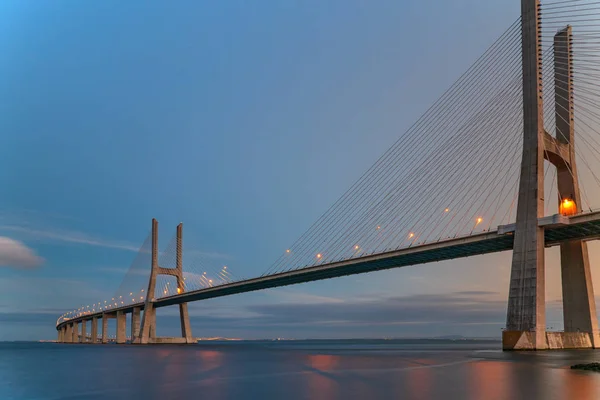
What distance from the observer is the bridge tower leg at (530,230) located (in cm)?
3609

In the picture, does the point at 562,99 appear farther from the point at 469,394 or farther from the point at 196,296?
the point at 196,296

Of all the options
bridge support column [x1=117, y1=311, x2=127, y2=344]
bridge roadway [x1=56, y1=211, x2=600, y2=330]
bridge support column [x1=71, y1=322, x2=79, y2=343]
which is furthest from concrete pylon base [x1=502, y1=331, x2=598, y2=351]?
bridge support column [x1=71, y1=322, x2=79, y2=343]

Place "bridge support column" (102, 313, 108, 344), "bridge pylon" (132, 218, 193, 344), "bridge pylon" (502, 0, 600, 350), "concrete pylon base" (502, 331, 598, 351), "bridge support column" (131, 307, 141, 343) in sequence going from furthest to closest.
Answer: "bridge support column" (102, 313, 108, 344)
"bridge support column" (131, 307, 141, 343)
"bridge pylon" (132, 218, 193, 344)
"bridge pylon" (502, 0, 600, 350)
"concrete pylon base" (502, 331, 598, 351)

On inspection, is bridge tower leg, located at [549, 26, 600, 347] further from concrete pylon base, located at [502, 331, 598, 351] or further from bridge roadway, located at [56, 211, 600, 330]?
bridge roadway, located at [56, 211, 600, 330]

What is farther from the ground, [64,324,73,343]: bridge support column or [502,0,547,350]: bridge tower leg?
[502,0,547,350]: bridge tower leg

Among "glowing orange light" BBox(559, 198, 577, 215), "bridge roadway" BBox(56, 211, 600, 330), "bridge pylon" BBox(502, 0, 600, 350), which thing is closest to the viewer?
"bridge pylon" BBox(502, 0, 600, 350)

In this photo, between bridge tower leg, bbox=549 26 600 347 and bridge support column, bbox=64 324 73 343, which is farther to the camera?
bridge support column, bbox=64 324 73 343

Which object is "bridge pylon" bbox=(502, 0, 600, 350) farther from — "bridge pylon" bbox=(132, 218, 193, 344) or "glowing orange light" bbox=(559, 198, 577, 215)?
"bridge pylon" bbox=(132, 218, 193, 344)

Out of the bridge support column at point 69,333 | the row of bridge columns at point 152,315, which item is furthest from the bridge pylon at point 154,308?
the bridge support column at point 69,333

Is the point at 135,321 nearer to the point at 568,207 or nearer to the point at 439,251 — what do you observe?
the point at 439,251

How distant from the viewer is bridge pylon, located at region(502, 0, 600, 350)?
3641cm

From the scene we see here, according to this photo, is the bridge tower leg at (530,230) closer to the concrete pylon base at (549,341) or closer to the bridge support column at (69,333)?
the concrete pylon base at (549,341)

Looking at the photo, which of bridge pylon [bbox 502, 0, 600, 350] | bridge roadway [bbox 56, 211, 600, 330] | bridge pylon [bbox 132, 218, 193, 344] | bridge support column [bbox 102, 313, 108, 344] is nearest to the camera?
bridge pylon [bbox 502, 0, 600, 350]

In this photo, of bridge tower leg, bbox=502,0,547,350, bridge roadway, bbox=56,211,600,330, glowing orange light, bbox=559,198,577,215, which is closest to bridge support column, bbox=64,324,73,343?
Answer: bridge roadway, bbox=56,211,600,330
